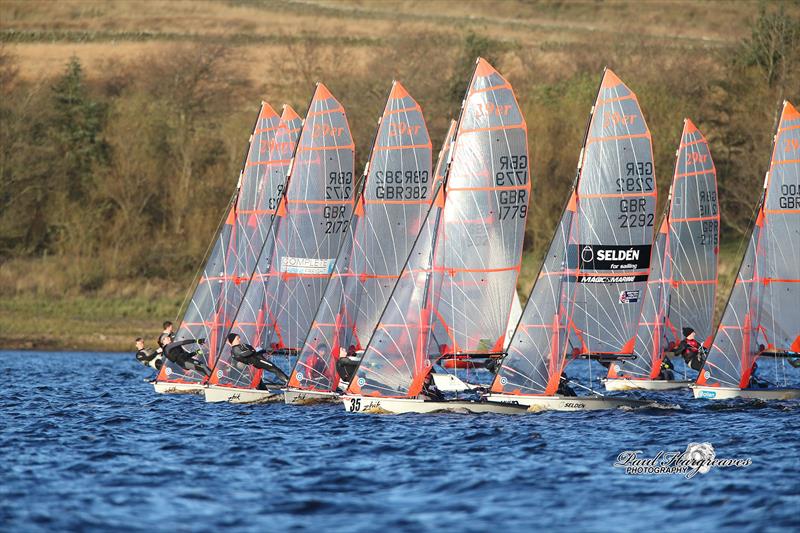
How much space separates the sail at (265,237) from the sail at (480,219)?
6.65 meters

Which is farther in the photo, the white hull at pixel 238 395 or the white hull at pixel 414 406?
the white hull at pixel 238 395

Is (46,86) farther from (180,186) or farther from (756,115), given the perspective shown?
(756,115)

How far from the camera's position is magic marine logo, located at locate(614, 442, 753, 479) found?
78.4 feet

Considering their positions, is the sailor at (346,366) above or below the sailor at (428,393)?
above

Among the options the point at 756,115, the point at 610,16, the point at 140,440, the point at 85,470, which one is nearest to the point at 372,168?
the point at 140,440

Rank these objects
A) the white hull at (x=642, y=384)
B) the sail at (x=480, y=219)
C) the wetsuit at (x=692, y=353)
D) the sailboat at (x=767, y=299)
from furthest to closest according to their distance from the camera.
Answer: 1. the white hull at (x=642, y=384)
2. the wetsuit at (x=692, y=353)
3. the sailboat at (x=767, y=299)
4. the sail at (x=480, y=219)

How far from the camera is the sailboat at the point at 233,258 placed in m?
39.7

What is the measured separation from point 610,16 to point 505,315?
89.8 meters

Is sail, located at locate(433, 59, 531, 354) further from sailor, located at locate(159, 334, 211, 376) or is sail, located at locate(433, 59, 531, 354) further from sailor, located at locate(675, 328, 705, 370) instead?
sailor, located at locate(675, 328, 705, 370)

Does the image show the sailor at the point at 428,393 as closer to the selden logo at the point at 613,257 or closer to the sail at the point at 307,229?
the selden logo at the point at 613,257

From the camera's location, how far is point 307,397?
1368 inches

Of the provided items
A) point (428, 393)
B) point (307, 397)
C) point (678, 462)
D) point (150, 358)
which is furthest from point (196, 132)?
point (678, 462)

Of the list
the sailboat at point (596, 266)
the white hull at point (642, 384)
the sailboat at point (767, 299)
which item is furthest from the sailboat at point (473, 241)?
the white hull at point (642, 384)

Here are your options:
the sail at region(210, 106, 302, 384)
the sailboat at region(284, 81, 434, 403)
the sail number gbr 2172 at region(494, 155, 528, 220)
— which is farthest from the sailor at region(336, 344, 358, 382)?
the sail number gbr 2172 at region(494, 155, 528, 220)
